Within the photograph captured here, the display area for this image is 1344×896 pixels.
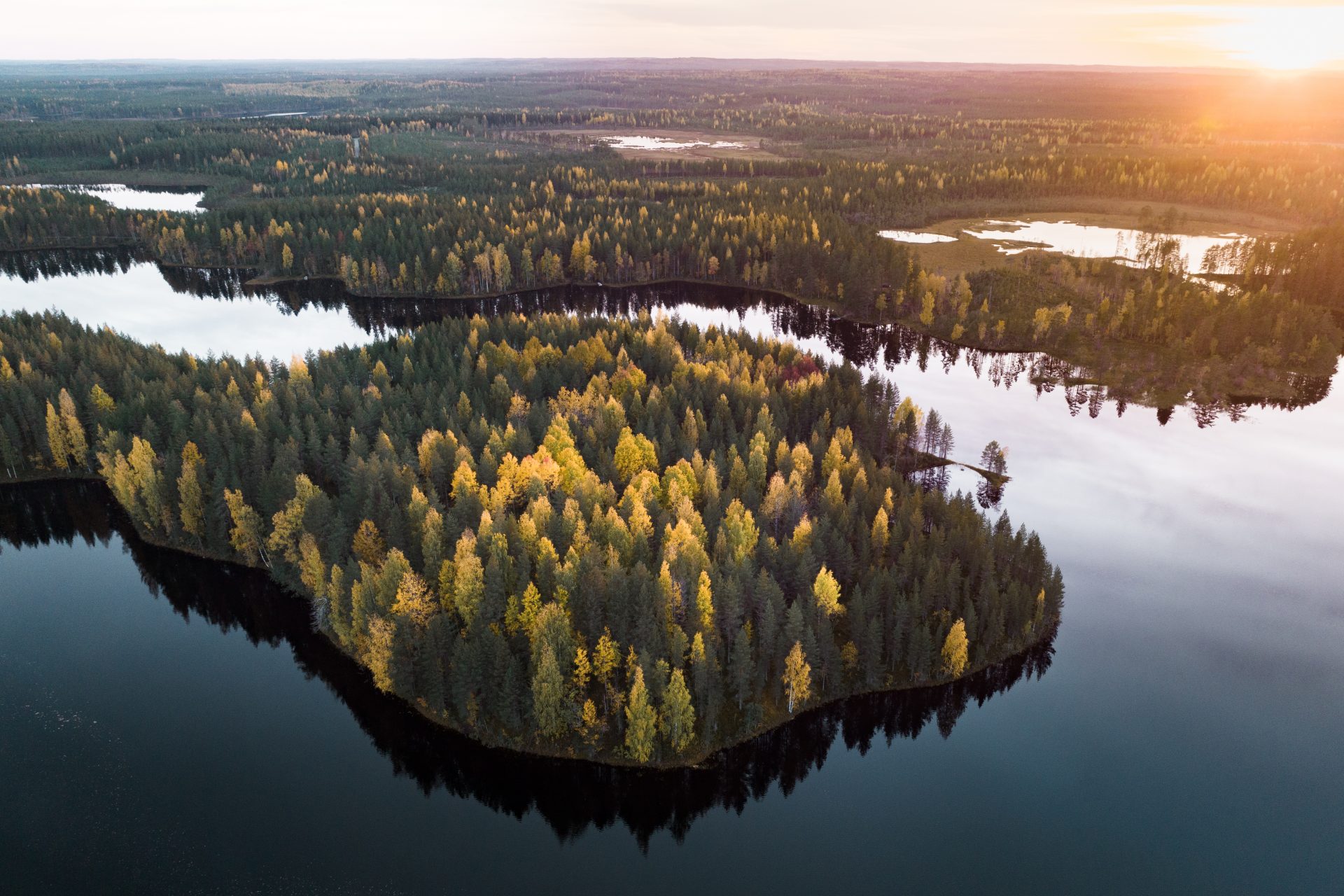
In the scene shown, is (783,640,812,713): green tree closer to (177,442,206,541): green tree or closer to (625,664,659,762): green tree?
(625,664,659,762): green tree

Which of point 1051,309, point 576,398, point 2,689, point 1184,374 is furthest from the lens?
point 1051,309

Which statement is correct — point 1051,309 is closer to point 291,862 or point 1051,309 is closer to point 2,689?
point 291,862

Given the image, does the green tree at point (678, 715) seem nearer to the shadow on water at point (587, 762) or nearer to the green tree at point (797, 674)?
the shadow on water at point (587, 762)

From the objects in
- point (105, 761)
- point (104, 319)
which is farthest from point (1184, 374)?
point (104, 319)

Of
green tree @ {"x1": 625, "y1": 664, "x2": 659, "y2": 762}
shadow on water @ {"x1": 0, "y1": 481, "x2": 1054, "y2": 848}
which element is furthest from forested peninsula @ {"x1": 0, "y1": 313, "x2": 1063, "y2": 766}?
shadow on water @ {"x1": 0, "y1": 481, "x2": 1054, "y2": 848}

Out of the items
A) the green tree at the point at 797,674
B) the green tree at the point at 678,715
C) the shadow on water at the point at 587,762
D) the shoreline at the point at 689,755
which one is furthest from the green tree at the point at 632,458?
the shadow on water at the point at 587,762

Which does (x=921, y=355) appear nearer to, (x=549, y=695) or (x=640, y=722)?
(x=640, y=722)
